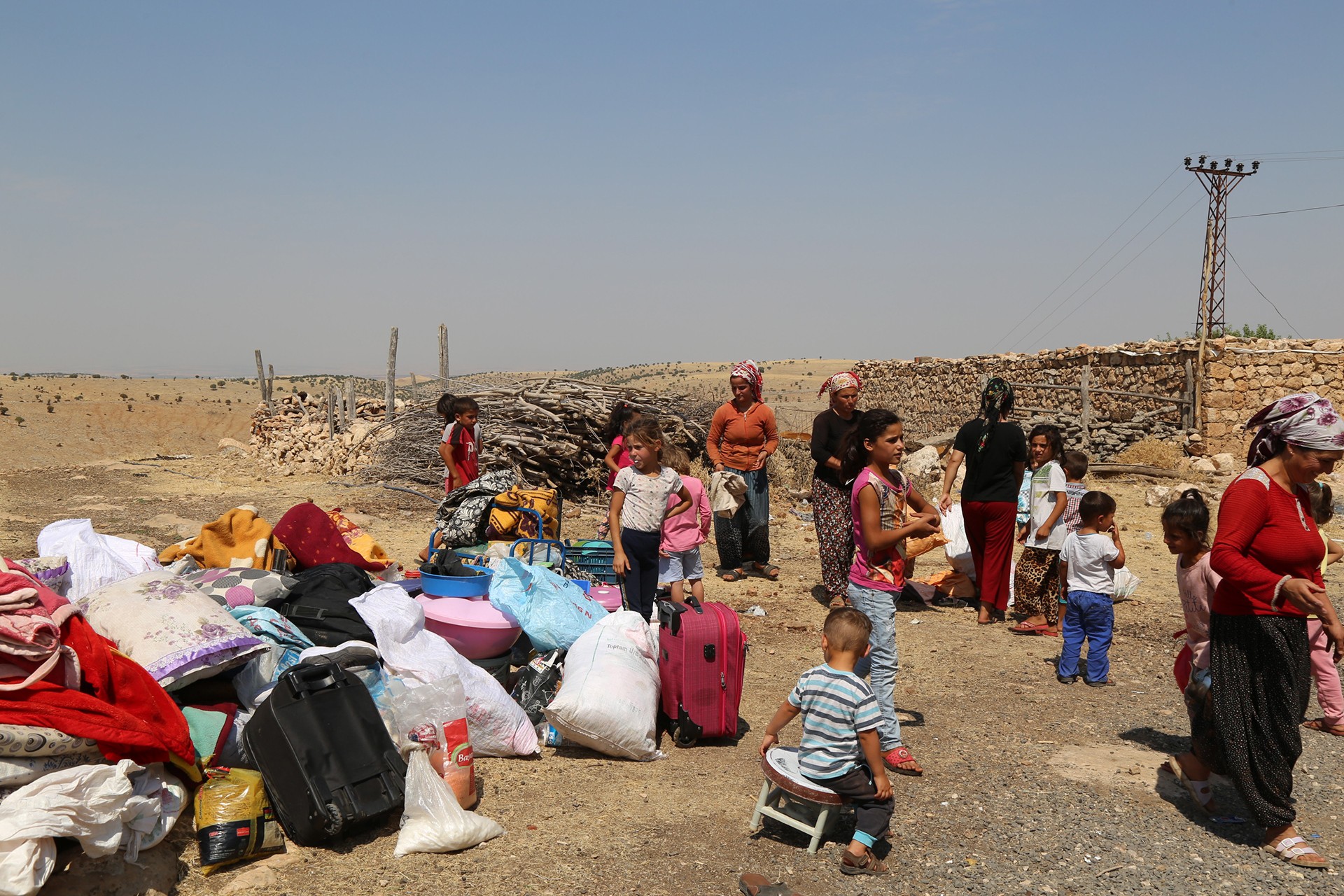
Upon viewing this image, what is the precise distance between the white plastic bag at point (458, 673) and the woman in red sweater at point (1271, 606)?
9.90 ft

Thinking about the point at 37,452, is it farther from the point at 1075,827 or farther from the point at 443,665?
the point at 1075,827

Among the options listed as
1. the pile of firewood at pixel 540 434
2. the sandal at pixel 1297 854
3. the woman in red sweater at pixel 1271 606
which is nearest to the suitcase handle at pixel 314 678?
the woman in red sweater at pixel 1271 606

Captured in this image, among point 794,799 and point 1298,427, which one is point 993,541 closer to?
point 1298,427

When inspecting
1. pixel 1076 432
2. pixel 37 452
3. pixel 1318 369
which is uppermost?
pixel 1318 369

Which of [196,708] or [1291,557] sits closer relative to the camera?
[1291,557]

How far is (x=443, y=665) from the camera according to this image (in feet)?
13.7

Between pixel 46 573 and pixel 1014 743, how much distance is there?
16.3 ft

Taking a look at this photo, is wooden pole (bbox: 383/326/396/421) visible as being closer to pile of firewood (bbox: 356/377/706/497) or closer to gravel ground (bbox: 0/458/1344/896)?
pile of firewood (bbox: 356/377/706/497)

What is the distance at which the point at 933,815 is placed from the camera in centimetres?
370

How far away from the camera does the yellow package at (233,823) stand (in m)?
3.21

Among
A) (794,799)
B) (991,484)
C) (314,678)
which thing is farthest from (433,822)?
(991,484)

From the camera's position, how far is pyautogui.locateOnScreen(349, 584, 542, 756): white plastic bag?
416cm

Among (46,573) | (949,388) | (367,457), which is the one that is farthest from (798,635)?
(949,388)

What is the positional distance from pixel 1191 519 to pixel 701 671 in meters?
2.38
